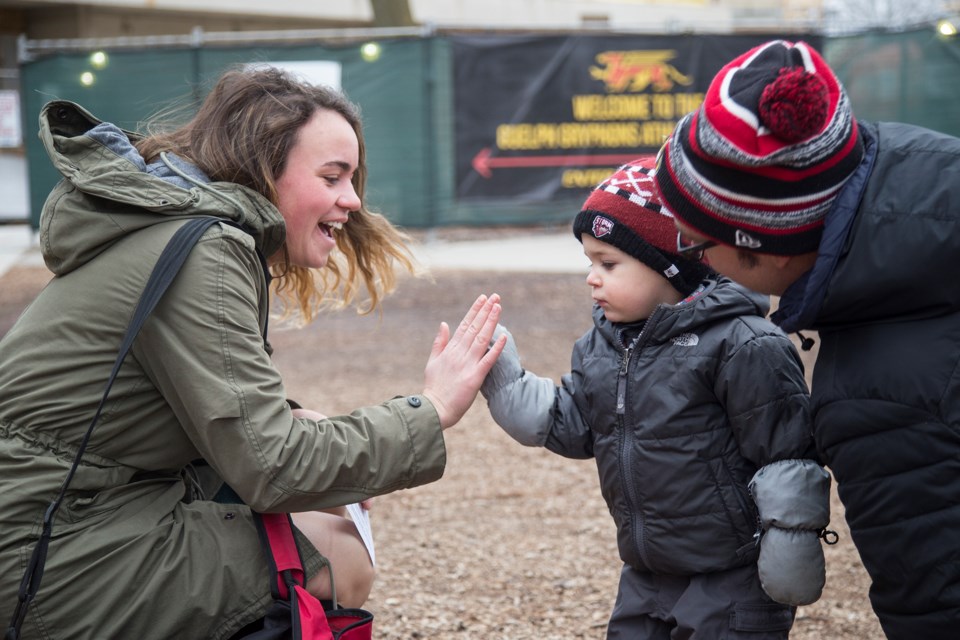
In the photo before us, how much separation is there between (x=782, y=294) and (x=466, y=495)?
313 cm

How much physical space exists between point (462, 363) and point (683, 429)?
1.79 ft

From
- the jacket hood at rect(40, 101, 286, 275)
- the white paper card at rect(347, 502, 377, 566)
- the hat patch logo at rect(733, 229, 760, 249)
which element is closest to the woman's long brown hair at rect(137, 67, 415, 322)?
the jacket hood at rect(40, 101, 286, 275)

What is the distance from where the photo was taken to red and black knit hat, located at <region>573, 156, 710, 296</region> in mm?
2756

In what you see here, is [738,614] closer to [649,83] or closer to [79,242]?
[79,242]

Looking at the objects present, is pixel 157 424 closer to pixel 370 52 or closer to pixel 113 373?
pixel 113 373

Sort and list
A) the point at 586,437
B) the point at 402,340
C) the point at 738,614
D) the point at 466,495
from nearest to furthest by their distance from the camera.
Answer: the point at 738,614 → the point at 586,437 → the point at 466,495 → the point at 402,340

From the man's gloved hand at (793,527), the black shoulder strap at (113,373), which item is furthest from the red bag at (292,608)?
the man's gloved hand at (793,527)

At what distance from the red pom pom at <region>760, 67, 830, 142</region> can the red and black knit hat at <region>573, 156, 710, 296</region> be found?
32.2 inches

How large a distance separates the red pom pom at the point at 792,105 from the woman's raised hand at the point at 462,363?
0.89 meters

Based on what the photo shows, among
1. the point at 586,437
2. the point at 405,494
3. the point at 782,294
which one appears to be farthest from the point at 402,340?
the point at 782,294

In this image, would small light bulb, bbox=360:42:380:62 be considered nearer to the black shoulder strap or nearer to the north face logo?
the north face logo

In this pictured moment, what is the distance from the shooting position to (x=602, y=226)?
280cm

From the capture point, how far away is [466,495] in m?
5.11

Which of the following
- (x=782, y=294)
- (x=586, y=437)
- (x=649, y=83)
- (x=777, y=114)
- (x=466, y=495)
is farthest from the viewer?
(x=649, y=83)
